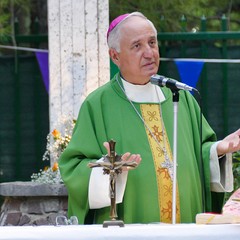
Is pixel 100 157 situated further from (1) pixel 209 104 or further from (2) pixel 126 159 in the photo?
(1) pixel 209 104

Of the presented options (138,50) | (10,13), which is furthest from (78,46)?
(138,50)

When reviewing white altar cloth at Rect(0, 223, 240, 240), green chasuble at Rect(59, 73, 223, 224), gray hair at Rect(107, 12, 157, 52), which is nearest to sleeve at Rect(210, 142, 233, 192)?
green chasuble at Rect(59, 73, 223, 224)

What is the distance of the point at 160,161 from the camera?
6.48 meters

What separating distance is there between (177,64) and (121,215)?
374cm

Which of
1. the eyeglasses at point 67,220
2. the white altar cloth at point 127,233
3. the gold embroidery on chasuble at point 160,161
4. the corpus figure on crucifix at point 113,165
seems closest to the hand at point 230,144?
the gold embroidery on chasuble at point 160,161

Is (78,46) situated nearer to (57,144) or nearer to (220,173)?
(57,144)

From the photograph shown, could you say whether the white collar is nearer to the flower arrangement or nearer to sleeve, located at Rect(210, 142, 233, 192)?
sleeve, located at Rect(210, 142, 233, 192)

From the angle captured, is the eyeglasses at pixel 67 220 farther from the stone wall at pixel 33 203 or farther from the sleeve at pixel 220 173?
the stone wall at pixel 33 203

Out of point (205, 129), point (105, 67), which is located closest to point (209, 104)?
point (105, 67)

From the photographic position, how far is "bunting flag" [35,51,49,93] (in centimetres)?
998

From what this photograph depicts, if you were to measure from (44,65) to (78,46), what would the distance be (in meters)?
0.94

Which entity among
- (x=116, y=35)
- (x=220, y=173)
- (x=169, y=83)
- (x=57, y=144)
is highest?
(x=116, y=35)

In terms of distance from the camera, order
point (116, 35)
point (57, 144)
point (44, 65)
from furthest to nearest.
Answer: point (44, 65)
point (57, 144)
point (116, 35)

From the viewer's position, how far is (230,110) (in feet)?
33.8
